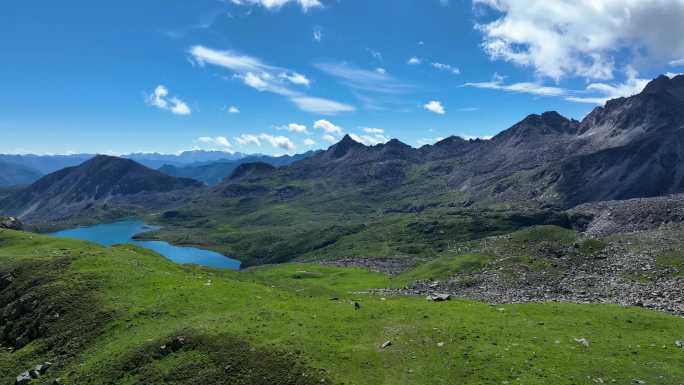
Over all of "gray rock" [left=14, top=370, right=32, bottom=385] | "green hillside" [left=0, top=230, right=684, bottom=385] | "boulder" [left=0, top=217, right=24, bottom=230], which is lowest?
"gray rock" [left=14, top=370, right=32, bottom=385]

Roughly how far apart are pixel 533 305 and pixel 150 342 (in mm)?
40609

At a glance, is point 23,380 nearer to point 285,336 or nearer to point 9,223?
point 285,336

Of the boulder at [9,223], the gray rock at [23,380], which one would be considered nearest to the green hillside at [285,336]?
the gray rock at [23,380]

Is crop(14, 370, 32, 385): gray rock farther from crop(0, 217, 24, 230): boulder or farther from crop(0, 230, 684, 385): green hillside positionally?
crop(0, 217, 24, 230): boulder

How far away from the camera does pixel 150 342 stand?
3866 centimetres

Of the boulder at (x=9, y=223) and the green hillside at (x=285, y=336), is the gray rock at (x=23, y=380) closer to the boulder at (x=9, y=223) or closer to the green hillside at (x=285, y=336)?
the green hillside at (x=285, y=336)

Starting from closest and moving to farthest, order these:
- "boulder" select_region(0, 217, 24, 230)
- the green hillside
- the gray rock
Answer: the green hillside
the gray rock
"boulder" select_region(0, 217, 24, 230)

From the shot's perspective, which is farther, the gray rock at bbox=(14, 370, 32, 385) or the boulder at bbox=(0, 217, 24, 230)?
the boulder at bbox=(0, 217, 24, 230)

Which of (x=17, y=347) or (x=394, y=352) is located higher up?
(x=394, y=352)

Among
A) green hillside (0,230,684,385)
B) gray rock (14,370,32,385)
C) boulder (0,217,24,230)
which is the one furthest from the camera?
boulder (0,217,24,230)

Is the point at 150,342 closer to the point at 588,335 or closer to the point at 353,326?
the point at 353,326

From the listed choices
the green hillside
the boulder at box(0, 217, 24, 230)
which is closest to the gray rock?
the green hillside

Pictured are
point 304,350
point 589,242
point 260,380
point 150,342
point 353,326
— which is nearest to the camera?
point 260,380

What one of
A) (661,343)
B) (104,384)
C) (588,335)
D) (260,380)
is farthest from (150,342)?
(661,343)
